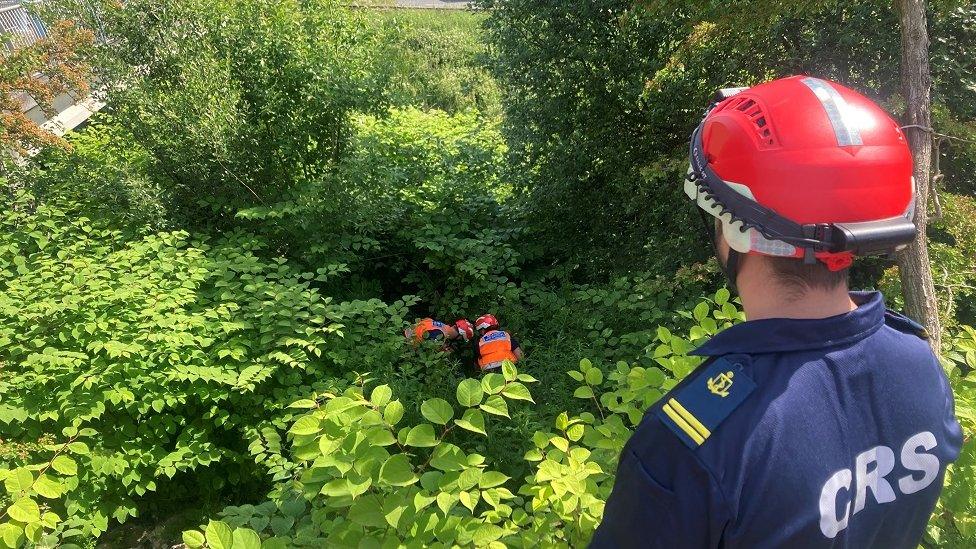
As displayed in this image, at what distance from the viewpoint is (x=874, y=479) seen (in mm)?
1169

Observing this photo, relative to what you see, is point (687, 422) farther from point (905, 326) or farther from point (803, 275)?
point (905, 326)

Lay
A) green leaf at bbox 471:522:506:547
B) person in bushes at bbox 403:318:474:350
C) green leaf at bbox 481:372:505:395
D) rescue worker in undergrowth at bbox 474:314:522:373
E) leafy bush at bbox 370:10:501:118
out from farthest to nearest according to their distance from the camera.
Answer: leafy bush at bbox 370:10:501:118 → person in bushes at bbox 403:318:474:350 → rescue worker in undergrowth at bbox 474:314:522:373 → green leaf at bbox 481:372:505:395 → green leaf at bbox 471:522:506:547

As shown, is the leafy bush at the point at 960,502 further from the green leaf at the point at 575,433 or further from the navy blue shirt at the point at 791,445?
the green leaf at the point at 575,433

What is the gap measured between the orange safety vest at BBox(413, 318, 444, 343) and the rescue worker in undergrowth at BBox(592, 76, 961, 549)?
3858 mm

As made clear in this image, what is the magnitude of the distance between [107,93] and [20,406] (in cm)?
310

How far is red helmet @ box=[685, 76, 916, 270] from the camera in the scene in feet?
3.90

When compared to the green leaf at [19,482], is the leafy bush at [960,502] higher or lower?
higher

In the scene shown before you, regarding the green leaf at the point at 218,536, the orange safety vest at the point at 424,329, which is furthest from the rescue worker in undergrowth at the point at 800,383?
the orange safety vest at the point at 424,329

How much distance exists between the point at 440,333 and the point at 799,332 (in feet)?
13.5

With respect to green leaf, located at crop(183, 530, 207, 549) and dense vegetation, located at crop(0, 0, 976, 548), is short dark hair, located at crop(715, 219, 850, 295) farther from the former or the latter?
green leaf, located at crop(183, 530, 207, 549)

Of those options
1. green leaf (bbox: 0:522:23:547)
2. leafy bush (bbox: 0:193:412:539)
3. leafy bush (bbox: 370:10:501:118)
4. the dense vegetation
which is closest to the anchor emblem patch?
the dense vegetation

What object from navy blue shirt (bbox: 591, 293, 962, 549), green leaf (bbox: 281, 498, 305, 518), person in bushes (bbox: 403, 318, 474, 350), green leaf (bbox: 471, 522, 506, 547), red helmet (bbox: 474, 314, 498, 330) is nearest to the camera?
navy blue shirt (bbox: 591, 293, 962, 549)

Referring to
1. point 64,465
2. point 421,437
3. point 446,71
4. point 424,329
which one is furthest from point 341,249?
point 446,71

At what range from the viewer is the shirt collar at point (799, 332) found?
1146mm
